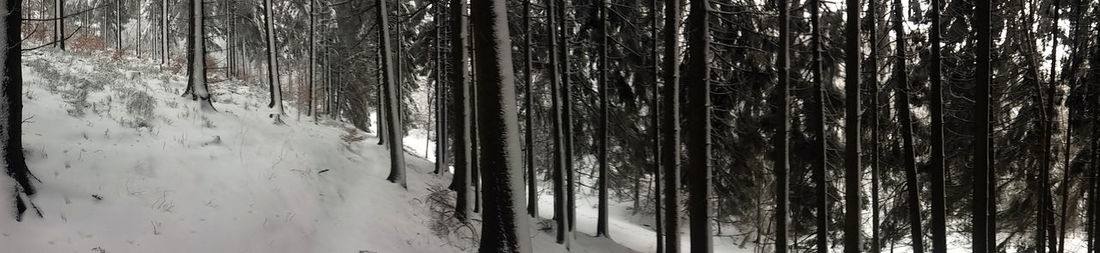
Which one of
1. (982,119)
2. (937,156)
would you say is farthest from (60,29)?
(982,119)

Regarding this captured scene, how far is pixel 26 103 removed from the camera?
9.16m

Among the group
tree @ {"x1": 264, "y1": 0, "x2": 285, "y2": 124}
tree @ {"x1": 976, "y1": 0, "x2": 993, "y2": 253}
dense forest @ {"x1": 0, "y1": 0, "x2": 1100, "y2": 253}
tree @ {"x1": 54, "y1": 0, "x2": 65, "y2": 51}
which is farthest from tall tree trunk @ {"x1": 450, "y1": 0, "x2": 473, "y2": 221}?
tree @ {"x1": 976, "y1": 0, "x2": 993, "y2": 253}

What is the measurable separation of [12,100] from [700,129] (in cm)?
833

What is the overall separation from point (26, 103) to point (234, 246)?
185 inches

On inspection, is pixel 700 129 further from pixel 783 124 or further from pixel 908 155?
pixel 908 155

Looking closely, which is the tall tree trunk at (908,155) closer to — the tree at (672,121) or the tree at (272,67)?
the tree at (672,121)

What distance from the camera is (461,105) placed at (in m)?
11.7

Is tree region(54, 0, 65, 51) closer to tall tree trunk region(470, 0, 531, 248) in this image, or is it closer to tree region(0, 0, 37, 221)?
tree region(0, 0, 37, 221)

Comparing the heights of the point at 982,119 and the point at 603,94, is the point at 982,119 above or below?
below

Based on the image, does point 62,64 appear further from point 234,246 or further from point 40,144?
point 234,246

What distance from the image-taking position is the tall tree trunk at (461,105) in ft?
38.0

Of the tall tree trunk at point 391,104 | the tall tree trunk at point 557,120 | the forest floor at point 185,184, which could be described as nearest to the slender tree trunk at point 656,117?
the tall tree trunk at point 557,120

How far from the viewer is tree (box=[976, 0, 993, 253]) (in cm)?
976

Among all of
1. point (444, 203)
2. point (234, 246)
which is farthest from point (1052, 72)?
point (234, 246)
